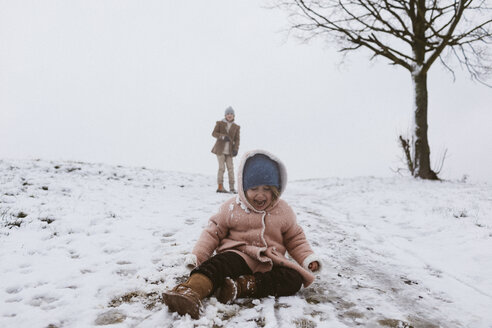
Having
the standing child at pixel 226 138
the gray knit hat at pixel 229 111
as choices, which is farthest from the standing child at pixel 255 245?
the gray knit hat at pixel 229 111

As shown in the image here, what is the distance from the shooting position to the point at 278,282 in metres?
2.60

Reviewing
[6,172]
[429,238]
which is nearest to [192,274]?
[429,238]

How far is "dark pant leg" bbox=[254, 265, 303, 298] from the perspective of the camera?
2.55 metres

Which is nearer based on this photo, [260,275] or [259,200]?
[260,275]

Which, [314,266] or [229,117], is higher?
[229,117]

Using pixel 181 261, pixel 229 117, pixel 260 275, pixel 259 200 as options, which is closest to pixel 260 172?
pixel 259 200

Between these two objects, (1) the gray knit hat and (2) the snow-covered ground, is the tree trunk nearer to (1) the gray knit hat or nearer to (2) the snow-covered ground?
(2) the snow-covered ground

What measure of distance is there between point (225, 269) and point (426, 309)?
166cm

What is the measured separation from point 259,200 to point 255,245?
1.33ft

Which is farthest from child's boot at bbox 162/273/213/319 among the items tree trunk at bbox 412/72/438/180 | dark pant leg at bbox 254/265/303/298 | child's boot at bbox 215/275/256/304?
tree trunk at bbox 412/72/438/180

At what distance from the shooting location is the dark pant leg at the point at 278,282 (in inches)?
101

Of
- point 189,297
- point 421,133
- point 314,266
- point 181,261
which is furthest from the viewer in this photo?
point 421,133

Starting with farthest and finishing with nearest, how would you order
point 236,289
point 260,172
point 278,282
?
point 260,172
point 278,282
point 236,289

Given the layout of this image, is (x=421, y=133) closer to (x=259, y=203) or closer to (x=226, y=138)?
(x=226, y=138)
